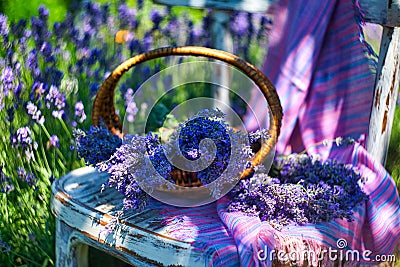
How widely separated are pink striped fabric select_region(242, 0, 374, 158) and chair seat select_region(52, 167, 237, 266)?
57cm

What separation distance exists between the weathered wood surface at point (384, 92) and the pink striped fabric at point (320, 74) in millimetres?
68

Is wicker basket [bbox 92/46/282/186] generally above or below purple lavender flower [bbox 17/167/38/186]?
above

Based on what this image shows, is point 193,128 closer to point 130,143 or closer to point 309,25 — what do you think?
point 130,143

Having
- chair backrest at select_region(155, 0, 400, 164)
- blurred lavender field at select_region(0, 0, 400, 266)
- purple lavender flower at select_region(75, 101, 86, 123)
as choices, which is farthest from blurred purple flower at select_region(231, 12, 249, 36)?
chair backrest at select_region(155, 0, 400, 164)

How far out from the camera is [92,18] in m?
2.68

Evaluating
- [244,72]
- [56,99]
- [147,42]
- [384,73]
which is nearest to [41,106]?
[56,99]

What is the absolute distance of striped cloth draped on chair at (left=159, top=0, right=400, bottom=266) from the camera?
1521mm

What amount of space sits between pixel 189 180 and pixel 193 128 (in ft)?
0.52

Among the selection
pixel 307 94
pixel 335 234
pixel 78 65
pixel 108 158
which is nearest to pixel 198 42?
pixel 78 65

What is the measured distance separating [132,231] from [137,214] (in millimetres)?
90

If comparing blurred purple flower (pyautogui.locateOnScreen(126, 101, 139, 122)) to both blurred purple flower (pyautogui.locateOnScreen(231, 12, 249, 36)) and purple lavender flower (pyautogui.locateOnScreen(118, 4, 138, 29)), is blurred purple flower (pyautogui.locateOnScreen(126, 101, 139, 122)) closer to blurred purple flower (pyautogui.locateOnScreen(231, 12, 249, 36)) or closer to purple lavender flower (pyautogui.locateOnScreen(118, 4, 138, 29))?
purple lavender flower (pyautogui.locateOnScreen(118, 4, 138, 29))

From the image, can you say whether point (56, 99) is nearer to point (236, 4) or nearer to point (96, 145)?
point (96, 145)

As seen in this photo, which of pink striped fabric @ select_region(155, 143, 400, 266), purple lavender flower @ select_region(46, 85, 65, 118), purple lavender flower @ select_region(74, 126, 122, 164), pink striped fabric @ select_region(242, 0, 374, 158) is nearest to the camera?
pink striped fabric @ select_region(155, 143, 400, 266)

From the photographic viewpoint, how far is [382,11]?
5.56ft
